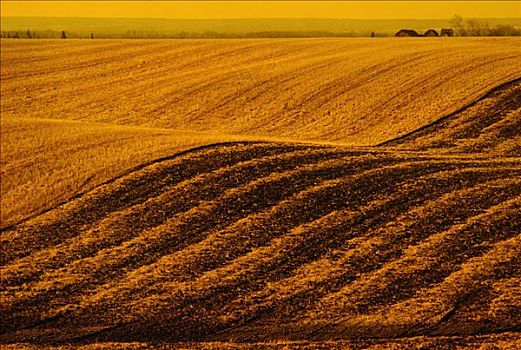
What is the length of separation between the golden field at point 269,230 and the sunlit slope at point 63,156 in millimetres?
36

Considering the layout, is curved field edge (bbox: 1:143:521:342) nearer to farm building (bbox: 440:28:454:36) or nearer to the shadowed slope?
the shadowed slope

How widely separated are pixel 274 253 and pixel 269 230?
2.03 feet

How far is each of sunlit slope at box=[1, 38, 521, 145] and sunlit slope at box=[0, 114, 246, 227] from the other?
10.5 ft

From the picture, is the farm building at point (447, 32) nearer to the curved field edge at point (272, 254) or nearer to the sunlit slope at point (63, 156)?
the sunlit slope at point (63, 156)

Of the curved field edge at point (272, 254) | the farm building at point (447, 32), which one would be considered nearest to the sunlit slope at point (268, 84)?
the curved field edge at point (272, 254)

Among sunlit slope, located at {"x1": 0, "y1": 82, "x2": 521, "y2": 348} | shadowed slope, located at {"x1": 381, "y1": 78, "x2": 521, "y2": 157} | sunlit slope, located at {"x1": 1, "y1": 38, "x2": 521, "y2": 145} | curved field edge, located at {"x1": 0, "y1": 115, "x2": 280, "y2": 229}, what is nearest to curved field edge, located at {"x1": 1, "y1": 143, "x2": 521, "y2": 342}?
sunlit slope, located at {"x1": 0, "y1": 82, "x2": 521, "y2": 348}

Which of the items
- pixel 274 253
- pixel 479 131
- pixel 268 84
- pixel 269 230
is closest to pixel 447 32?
pixel 268 84

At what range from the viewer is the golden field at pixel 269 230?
7.81m

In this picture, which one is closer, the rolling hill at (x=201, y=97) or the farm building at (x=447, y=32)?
the rolling hill at (x=201, y=97)

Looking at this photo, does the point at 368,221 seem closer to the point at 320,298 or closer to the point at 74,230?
the point at 320,298

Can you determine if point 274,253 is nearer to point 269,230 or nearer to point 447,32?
point 269,230

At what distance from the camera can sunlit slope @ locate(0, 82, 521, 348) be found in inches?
308

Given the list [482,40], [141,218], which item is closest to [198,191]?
[141,218]

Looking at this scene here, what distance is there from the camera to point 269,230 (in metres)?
9.75
